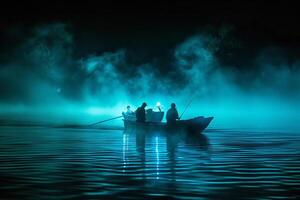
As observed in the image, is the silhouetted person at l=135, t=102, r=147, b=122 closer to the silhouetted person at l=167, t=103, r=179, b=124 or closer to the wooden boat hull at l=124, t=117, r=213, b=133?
the wooden boat hull at l=124, t=117, r=213, b=133

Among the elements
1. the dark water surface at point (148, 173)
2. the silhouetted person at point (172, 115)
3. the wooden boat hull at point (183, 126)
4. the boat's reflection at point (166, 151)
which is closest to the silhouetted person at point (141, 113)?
the wooden boat hull at point (183, 126)

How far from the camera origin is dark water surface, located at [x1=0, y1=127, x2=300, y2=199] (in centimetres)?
1831

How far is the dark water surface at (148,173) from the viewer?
18312 millimetres

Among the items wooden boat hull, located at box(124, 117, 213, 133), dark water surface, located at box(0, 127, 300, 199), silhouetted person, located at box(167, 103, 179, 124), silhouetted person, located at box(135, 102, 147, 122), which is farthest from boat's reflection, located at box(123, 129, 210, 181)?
silhouetted person, located at box(135, 102, 147, 122)

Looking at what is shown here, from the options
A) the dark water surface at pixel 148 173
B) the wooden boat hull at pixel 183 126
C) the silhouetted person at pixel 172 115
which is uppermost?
the silhouetted person at pixel 172 115

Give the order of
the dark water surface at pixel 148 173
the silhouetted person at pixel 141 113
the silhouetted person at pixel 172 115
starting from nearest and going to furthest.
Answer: the dark water surface at pixel 148 173
the silhouetted person at pixel 172 115
the silhouetted person at pixel 141 113

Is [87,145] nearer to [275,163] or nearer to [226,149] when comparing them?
[226,149]

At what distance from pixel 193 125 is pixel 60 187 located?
101ft

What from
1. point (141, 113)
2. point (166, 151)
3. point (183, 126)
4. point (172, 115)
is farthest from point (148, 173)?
point (141, 113)

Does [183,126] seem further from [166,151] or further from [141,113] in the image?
[166,151]

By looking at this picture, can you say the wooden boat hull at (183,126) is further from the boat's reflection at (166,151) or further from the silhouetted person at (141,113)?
the silhouetted person at (141,113)

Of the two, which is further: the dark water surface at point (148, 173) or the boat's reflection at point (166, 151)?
the boat's reflection at point (166, 151)

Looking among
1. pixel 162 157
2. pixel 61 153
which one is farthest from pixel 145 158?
pixel 61 153

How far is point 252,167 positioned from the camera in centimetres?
2512
